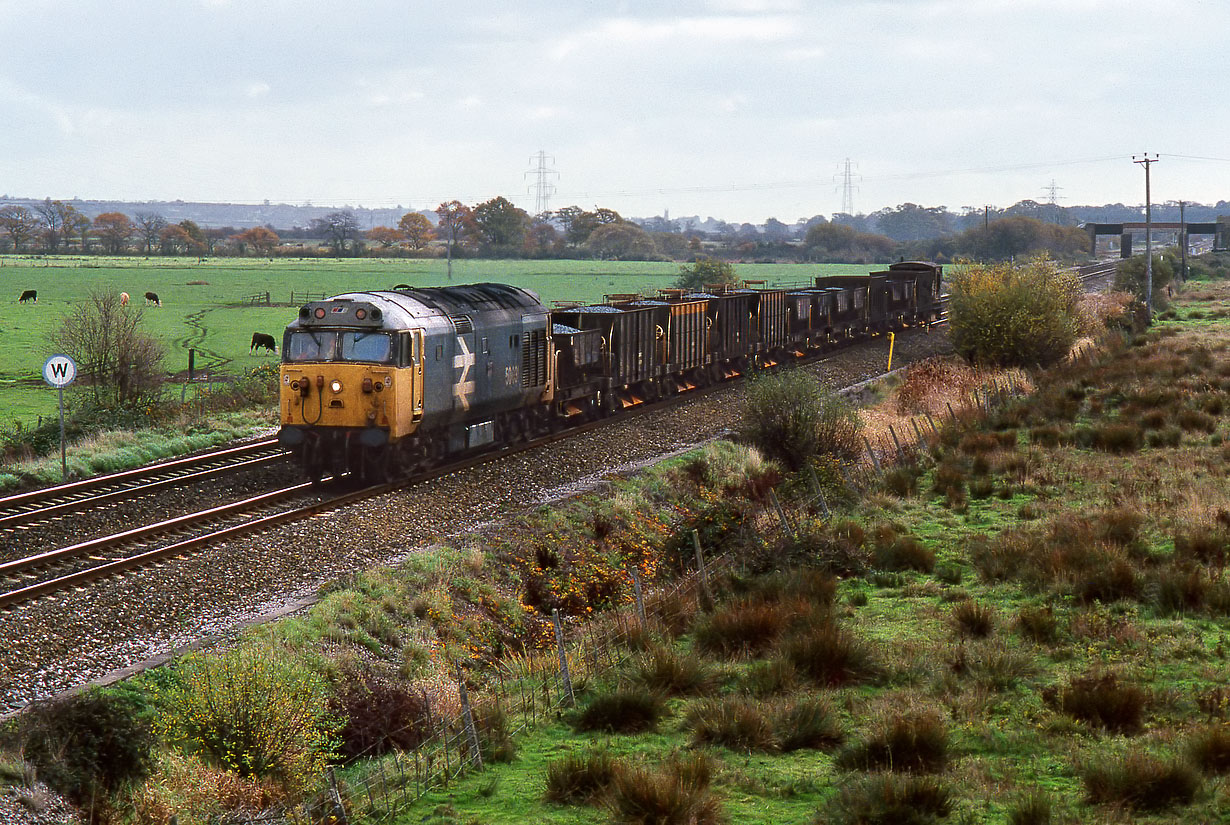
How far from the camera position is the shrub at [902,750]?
402 inches

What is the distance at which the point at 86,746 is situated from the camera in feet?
35.1

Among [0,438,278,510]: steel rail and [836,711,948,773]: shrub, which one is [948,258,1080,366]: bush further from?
[836,711,948,773]: shrub

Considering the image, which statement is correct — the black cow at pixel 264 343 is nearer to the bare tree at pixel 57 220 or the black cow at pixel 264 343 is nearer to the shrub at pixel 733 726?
the shrub at pixel 733 726

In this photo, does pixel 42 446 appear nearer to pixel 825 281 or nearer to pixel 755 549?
pixel 755 549

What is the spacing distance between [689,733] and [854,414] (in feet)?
55.0

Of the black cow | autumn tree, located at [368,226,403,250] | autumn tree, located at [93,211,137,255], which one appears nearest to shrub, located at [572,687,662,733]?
the black cow

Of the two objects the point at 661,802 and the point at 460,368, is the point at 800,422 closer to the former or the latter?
the point at 460,368

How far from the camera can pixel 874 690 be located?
490 inches

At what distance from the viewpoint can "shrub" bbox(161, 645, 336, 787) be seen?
10578 mm

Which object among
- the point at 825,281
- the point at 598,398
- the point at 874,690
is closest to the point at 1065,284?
the point at 825,281

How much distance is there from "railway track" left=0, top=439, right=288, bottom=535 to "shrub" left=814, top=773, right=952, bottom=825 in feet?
47.5

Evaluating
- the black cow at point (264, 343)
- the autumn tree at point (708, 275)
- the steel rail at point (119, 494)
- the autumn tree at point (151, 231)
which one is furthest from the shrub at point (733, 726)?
the autumn tree at point (151, 231)

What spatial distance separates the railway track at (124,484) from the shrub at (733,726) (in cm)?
1242

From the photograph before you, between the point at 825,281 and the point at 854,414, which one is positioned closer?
the point at 854,414
